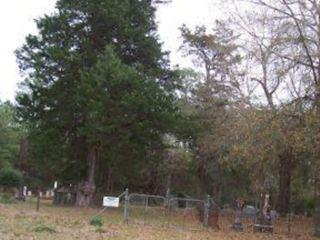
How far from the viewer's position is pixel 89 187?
40500mm

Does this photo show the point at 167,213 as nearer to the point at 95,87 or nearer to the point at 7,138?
the point at 95,87

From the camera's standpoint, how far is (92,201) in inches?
1651

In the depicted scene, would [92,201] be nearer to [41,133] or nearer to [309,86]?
[41,133]

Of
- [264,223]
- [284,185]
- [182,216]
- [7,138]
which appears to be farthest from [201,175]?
[7,138]

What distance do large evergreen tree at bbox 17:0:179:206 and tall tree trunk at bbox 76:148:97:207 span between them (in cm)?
6

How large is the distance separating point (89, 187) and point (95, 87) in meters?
8.58

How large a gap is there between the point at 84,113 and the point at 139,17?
848cm

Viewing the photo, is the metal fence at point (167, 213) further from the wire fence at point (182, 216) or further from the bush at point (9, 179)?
the bush at point (9, 179)

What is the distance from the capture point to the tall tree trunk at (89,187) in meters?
40.2

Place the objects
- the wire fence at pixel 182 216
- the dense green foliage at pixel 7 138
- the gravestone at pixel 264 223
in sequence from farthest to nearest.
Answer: the dense green foliage at pixel 7 138 → the gravestone at pixel 264 223 → the wire fence at pixel 182 216

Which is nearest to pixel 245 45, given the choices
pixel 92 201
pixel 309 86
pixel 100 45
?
pixel 309 86

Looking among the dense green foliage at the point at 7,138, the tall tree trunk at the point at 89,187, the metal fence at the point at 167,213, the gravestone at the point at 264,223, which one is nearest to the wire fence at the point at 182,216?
the metal fence at the point at 167,213

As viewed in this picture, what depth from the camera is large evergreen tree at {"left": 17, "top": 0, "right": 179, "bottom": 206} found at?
34.9 m

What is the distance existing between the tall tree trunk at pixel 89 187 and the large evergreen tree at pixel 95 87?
0.21 feet
